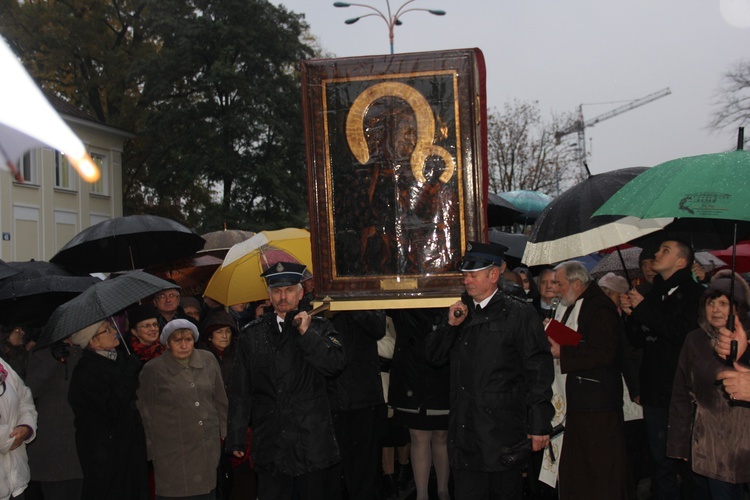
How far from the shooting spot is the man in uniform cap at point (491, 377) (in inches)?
210

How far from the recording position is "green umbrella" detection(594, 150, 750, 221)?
4484 mm

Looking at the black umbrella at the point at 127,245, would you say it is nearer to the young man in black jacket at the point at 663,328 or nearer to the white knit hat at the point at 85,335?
the white knit hat at the point at 85,335

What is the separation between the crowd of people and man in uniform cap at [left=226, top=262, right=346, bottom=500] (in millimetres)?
11

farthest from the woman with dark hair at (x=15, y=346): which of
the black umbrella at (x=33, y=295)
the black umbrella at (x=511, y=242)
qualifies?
the black umbrella at (x=511, y=242)

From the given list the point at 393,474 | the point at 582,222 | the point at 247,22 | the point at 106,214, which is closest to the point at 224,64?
the point at 247,22

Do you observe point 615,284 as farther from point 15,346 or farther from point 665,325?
point 15,346

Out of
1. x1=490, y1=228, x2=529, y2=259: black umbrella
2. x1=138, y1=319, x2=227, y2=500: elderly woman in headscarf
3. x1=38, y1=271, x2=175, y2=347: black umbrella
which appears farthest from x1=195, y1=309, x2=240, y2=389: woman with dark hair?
x1=490, y1=228, x2=529, y2=259: black umbrella

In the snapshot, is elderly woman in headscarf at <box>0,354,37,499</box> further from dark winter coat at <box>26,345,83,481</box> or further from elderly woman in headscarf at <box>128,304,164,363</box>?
elderly woman in headscarf at <box>128,304,164,363</box>

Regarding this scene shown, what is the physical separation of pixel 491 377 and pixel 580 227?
160 centimetres

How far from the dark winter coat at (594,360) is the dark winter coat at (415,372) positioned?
4.16 feet

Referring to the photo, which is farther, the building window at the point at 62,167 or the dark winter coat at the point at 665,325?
the dark winter coat at the point at 665,325

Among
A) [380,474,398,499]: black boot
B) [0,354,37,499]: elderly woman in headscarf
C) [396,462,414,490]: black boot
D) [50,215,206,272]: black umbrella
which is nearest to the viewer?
[0,354,37,499]: elderly woman in headscarf

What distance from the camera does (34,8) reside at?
427 centimetres

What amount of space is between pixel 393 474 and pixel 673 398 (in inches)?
160
